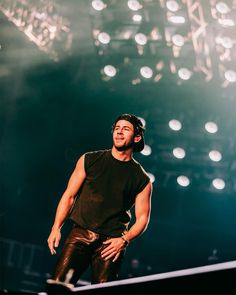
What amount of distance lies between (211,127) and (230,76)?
3.22ft

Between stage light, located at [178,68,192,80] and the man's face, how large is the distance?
4.09 m

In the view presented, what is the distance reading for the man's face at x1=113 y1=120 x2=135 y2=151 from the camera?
3430 millimetres

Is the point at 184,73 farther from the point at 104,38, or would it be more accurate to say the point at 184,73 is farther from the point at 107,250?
the point at 107,250

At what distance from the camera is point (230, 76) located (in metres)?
7.06

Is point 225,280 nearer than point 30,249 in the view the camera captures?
Yes

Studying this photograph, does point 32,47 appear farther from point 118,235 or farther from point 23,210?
point 118,235

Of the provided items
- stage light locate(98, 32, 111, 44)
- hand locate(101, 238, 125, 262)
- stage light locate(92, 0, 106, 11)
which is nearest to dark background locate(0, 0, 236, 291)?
stage light locate(98, 32, 111, 44)

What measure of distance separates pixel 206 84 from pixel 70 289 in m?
6.79

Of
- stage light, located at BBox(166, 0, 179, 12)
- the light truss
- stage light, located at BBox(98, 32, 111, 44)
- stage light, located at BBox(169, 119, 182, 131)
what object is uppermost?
stage light, located at BBox(166, 0, 179, 12)

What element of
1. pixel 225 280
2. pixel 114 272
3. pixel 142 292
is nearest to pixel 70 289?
pixel 142 292

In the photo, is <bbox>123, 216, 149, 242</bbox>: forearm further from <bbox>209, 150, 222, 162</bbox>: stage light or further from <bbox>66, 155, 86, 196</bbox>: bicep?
<bbox>209, 150, 222, 162</bbox>: stage light

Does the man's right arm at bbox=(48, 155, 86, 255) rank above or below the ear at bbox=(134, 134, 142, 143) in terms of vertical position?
below

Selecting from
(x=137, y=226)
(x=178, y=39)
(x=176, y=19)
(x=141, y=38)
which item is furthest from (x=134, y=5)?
(x=137, y=226)

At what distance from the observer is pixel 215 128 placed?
24.0ft
